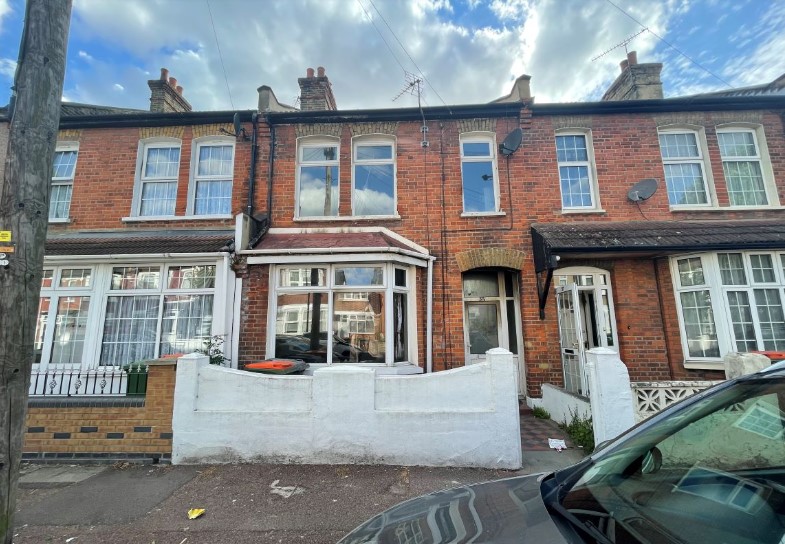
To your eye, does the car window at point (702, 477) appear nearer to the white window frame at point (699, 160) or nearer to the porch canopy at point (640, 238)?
the porch canopy at point (640, 238)

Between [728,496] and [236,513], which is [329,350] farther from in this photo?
[728,496]

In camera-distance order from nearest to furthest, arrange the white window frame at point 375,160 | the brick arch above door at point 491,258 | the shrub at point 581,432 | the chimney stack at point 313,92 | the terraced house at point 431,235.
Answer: the shrub at point 581,432 → the terraced house at point 431,235 → the brick arch above door at point 491,258 → the white window frame at point 375,160 → the chimney stack at point 313,92

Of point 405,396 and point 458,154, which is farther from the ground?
point 458,154

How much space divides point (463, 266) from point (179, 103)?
30.0ft

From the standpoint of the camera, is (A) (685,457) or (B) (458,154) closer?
(A) (685,457)

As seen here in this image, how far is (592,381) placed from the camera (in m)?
4.72

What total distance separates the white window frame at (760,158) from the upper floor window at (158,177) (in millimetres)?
12644

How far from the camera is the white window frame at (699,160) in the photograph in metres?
7.89

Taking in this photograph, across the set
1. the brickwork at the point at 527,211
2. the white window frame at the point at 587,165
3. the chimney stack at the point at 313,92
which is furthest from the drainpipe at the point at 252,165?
the white window frame at the point at 587,165

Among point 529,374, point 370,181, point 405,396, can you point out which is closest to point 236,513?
point 405,396

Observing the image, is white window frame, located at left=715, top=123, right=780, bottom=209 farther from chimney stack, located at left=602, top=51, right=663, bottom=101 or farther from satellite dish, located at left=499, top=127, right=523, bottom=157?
satellite dish, located at left=499, top=127, right=523, bottom=157

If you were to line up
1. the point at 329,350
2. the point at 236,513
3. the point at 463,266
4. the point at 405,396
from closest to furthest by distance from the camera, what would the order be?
the point at 236,513 < the point at 405,396 < the point at 329,350 < the point at 463,266

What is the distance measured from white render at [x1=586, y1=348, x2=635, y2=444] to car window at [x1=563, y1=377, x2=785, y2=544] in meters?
2.65


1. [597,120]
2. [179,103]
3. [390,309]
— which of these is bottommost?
[390,309]
